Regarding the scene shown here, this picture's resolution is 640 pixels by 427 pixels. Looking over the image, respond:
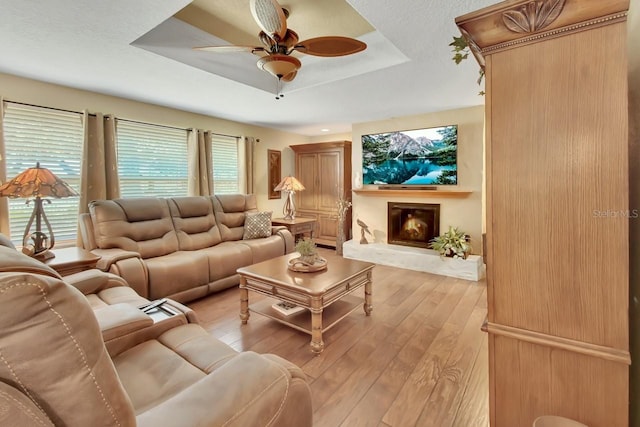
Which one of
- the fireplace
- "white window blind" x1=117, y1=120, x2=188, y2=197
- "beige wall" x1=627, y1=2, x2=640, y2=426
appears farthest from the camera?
the fireplace

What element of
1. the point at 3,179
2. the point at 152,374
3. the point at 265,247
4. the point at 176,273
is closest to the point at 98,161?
the point at 3,179

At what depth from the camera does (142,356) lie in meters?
1.33

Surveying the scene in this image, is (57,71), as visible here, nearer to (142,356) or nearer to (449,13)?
(142,356)

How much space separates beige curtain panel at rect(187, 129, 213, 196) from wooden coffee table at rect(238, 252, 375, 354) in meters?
2.29

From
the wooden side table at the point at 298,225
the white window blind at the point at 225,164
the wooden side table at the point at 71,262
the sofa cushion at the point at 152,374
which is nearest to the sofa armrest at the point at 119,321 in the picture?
the sofa cushion at the point at 152,374

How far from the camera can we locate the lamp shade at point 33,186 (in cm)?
227

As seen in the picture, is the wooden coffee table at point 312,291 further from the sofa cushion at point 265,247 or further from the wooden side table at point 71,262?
the wooden side table at point 71,262

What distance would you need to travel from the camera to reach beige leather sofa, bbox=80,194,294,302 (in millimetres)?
2838

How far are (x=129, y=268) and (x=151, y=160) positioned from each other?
1.94 m

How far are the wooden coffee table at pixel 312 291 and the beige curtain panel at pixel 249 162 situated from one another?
2.69 meters

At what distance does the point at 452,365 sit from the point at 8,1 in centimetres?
357

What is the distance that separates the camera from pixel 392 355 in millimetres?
2162

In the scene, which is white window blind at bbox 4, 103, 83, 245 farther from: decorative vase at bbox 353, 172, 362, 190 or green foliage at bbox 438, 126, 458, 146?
green foliage at bbox 438, 126, 458, 146

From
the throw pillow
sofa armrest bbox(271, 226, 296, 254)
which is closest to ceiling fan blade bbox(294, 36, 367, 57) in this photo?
the throw pillow
